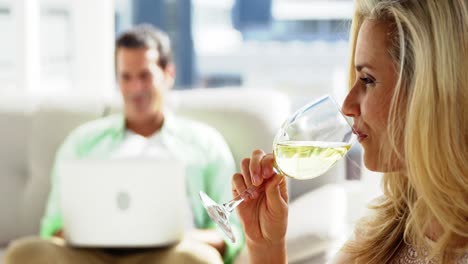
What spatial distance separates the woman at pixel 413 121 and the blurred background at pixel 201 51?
21cm

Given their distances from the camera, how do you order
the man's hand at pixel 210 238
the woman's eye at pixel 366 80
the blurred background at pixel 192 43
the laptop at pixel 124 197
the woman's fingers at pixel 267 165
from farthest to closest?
the blurred background at pixel 192 43, the man's hand at pixel 210 238, the laptop at pixel 124 197, the woman's fingers at pixel 267 165, the woman's eye at pixel 366 80

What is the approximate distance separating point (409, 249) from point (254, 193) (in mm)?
261

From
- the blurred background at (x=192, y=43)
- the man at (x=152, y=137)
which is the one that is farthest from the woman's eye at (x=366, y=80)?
the blurred background at (x=192, y=43)

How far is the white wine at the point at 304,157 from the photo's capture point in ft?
4.09

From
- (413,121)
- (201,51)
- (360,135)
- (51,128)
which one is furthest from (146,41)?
(201,51)

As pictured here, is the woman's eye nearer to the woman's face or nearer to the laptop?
the woman's face

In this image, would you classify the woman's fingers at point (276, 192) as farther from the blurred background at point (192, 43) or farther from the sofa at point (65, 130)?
the blurred background at point (192, 43)

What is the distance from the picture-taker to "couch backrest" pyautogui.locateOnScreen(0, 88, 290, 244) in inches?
121

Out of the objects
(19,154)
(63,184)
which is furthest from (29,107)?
(63,184)

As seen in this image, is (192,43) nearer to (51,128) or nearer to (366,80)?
(51,128)

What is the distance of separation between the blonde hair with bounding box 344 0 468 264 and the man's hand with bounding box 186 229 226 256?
1673 millimetres

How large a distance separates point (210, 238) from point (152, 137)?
56cm

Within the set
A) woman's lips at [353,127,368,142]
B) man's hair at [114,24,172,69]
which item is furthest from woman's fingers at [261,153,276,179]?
man's hair at [114,24,172,69]

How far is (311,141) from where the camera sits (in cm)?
125
